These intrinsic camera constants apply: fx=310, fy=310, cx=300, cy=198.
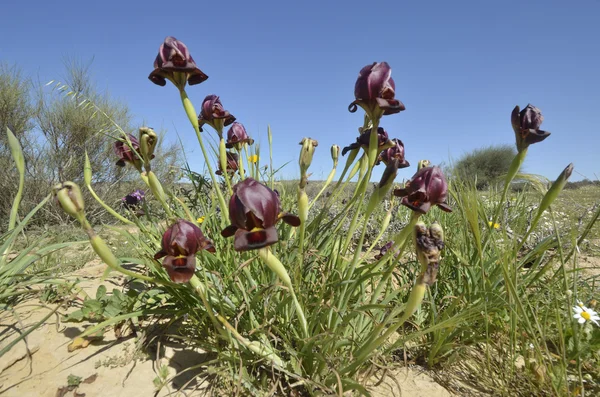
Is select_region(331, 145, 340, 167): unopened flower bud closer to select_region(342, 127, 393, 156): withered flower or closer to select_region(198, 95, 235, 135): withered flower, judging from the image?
→ select_region(342, 127, 393, 156): withered flower

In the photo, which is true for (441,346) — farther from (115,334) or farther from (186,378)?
(115,334)

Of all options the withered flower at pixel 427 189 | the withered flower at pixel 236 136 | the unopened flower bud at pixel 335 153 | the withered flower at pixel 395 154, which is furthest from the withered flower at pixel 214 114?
the withered flower at pixel 427 189

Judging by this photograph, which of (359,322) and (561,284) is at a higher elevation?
(561,284)

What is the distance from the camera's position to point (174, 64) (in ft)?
4.75

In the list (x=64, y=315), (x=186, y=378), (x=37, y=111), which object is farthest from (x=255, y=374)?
(x=37, y=111)

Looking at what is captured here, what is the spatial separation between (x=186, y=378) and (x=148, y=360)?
0.81 ft

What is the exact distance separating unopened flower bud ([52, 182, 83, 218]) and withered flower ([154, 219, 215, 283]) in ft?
0.91

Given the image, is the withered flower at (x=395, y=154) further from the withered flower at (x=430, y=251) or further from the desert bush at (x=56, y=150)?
the desert bush at (x=56, y=150)

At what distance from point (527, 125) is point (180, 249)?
1.55 metres

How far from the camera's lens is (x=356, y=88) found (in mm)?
1290

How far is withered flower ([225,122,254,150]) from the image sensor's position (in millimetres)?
2021

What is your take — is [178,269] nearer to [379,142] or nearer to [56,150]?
[379,142]

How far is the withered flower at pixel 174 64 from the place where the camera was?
1435mm

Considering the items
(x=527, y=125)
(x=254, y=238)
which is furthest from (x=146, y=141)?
(x=527, y=125)
